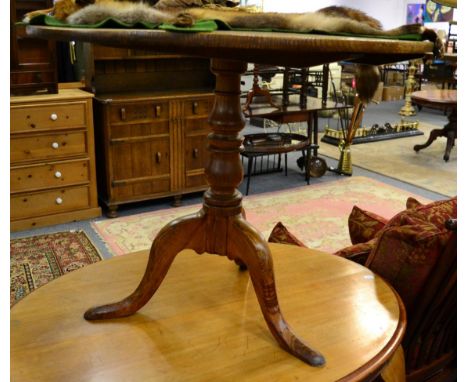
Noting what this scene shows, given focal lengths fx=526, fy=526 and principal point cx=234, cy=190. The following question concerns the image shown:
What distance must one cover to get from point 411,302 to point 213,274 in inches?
21.1

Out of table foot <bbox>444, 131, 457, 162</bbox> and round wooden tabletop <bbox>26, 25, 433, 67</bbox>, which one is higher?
round wooden tabletop <bbox>26, 25, 433, 67</bbox>

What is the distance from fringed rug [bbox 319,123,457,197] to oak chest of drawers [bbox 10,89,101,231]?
2.80 meters

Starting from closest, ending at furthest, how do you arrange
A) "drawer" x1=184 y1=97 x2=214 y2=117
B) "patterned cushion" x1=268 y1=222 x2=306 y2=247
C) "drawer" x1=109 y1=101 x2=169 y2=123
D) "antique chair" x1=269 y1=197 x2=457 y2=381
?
"antique chair" x1=269 y1=197 x2=457 y2=381 < "patterned cushion" x1=268 y1=222 x2=306 y2=247 < "drawer" x1=109 y1=101 x2=169 y2=123 < "drawer" x1=184 y1=97 x2=214 y2=117

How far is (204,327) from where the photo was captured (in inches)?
45.4

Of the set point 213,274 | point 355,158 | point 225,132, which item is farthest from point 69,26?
point 355,158

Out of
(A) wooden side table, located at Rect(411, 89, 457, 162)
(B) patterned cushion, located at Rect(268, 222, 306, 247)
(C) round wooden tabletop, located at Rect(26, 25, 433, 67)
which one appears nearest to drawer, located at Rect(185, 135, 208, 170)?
(B) patterned cushion, located at Rect(268, 222, 306, 247)

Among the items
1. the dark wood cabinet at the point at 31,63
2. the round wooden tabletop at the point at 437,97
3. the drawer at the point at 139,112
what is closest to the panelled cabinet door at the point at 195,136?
the drawer at the point at 139,112

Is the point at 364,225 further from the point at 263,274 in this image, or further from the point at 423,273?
the point at 263,274

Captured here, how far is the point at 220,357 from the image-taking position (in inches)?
41.3

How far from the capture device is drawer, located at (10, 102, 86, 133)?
3297 millimetres

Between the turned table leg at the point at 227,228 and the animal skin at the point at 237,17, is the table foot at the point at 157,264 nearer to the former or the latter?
the turned table leg at the point at 227,228

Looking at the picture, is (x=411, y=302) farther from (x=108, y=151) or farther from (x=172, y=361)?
(x=108, y=151)

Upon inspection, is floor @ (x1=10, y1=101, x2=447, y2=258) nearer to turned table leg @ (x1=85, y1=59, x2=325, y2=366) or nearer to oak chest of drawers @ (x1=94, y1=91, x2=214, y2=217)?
oak chest of drawers @ (x1=94, y1=91, x2=214, y2=217)

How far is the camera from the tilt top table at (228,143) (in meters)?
0.78
